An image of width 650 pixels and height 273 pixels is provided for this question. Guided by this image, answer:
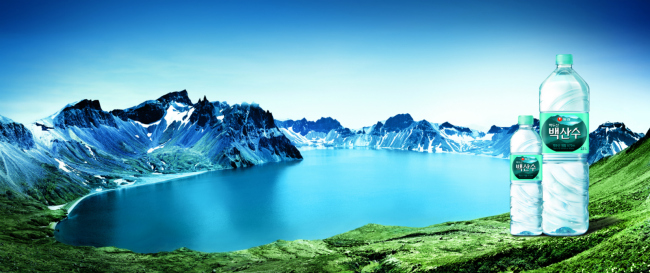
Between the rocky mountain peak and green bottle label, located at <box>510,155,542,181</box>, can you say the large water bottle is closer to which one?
green bottle label, located at <box>510,155,542,181</box>

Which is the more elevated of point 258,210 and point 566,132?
point 566,132

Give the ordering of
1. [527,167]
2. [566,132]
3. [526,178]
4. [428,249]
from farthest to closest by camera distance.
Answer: [428,249]
[526,178]
[527,167]
[566,132]

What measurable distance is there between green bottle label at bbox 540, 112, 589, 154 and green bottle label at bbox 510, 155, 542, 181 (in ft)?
1.30

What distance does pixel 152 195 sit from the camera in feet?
399

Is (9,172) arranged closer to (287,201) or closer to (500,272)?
(287,201)

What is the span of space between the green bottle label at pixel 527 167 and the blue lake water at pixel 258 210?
6093 cm

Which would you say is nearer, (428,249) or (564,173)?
(564,173)

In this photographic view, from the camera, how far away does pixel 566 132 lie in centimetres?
721

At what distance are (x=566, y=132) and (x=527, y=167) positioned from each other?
3.41 ft

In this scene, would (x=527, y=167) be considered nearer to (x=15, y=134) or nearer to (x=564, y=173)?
(x=564, y=173)

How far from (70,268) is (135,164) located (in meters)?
160

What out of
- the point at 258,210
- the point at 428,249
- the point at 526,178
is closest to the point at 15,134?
the point at 258,210

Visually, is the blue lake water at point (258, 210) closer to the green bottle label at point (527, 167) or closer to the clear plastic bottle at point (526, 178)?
the clear plastic bottle at point (526, 178)

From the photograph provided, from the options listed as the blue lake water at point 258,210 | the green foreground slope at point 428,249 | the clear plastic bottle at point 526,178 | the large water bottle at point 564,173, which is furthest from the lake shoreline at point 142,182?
the large water bottle at point 564,173
